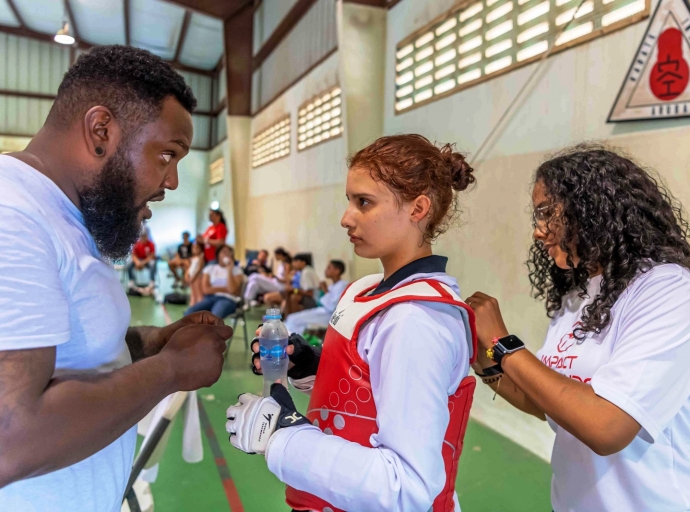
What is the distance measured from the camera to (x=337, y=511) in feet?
3.15

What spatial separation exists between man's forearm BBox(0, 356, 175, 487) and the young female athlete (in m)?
0.27

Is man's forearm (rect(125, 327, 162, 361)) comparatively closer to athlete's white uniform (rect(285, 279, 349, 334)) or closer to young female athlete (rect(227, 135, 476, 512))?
young female athlete (rect(227, 135, 476, 512))

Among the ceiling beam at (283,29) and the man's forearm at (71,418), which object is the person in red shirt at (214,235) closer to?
the ceiling beam at (283,29)

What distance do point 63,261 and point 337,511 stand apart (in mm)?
731

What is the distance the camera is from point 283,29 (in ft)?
30.2

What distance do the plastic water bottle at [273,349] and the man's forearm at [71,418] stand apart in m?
0.41

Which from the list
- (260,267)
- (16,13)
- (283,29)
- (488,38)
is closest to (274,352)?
(488,38)

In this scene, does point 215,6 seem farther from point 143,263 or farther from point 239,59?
point 143,263

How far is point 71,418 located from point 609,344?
120 cm

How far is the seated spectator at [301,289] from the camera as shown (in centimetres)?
687

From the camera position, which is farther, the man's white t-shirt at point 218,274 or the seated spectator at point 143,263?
the seated spectator at point 143,263

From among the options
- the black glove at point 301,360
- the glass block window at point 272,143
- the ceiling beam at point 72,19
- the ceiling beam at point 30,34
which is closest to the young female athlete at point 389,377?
the black glove at point 301,360

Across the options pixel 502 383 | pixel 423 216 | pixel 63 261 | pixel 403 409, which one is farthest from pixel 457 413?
pixel 63 261

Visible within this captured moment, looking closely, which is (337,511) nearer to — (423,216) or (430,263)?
(430,263)
